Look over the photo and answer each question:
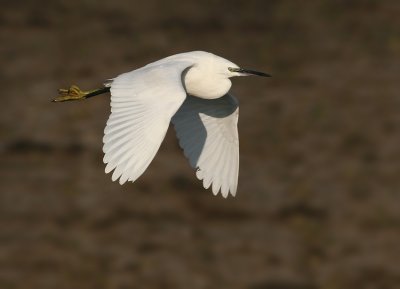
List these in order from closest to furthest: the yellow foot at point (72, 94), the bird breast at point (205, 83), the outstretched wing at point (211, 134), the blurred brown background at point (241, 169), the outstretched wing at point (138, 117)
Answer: the outstretched wing at point (138, 117) → the bird breast at point (205, 83) → the outstretched wing at point (211, 134) → the yellow foot at point (72, 94) → the blurred brown background at point (241, 169)

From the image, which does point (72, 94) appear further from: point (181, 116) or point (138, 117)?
point (138, 117)

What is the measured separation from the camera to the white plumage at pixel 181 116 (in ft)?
21.9

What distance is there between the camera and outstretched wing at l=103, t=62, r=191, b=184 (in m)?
6.62

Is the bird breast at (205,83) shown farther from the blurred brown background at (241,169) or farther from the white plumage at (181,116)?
the blurred brown background at (241,169)

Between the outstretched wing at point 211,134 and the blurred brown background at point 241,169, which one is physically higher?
the outstretched wing at point 211,134

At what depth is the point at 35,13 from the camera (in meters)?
14.4

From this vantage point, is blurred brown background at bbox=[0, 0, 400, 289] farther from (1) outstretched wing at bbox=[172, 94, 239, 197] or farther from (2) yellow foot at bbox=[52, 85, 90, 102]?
(1) outstretched wing at bbox=[172, 94, 239, 197]

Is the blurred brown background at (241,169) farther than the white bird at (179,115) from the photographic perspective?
Yes

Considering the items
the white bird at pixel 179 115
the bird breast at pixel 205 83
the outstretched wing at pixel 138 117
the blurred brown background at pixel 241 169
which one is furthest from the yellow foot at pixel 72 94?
the blurred brown background at pixel 241 169

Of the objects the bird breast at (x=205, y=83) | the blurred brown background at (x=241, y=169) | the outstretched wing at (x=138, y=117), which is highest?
the outstretched wing at (x=138, y=117)

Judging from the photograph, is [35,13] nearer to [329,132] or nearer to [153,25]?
[153,25]

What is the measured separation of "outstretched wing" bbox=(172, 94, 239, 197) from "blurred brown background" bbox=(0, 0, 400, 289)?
4613 mm

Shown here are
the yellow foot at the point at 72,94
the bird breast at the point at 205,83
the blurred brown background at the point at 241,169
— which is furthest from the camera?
the blurred brown background at the point at 241,169

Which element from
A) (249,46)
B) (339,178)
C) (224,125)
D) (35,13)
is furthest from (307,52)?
(224,125)
